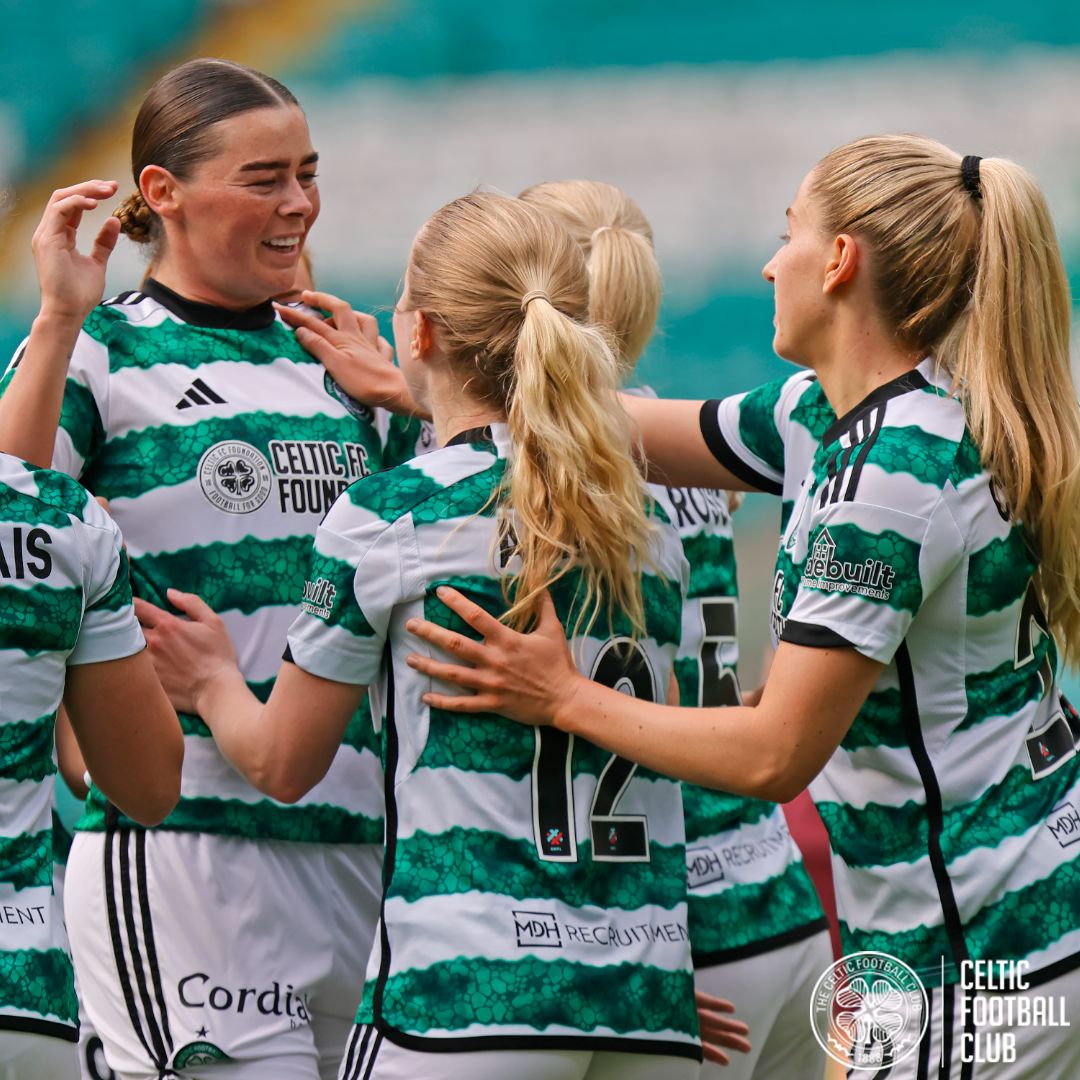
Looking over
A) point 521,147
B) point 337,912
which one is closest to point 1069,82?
point 521,147

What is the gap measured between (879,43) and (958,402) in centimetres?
331

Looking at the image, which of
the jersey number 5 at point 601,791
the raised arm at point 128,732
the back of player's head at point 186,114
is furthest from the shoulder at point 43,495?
the back of player's head at point 186,114

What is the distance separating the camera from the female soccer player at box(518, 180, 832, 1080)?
2.79 m

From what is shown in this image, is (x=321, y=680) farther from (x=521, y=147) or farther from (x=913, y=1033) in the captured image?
(x=521, y=147)

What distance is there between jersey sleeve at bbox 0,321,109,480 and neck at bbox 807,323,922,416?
114cm

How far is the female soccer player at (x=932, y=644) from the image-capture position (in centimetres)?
197

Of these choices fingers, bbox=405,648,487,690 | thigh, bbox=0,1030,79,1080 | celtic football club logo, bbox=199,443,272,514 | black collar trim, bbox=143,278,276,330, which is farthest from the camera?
black collar trim, bbox=143,278,276,330

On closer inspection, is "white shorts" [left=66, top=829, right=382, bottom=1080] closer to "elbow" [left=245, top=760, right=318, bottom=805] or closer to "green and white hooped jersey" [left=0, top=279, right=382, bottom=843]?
"green and white hooped jersey" [left=0, top=279, right=382, bottom=843]

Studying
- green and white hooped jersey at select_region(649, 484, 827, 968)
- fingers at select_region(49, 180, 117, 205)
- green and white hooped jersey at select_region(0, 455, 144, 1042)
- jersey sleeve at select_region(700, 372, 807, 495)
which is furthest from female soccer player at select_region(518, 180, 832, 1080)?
green and white hooped jersey at select_region(0, 455, 144, 1042)

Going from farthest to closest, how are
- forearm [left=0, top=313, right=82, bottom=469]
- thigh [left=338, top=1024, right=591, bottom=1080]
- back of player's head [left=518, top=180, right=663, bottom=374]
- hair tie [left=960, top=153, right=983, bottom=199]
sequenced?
back of player's head [left=518, top=180, right=663, bottom=374] < forearm [left=0, top=313, right=82, bottom=469] < hair tie [left=960, top=153, right=983, bottom=199] < thigh [left=338, top=1024, right=591, bottom=1080]

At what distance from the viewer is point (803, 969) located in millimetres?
2879

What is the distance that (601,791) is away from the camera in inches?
81.7

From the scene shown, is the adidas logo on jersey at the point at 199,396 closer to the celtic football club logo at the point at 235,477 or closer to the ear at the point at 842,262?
the celtic football club logo at the point at 235,477

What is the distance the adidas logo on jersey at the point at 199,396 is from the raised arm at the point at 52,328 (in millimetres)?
234
